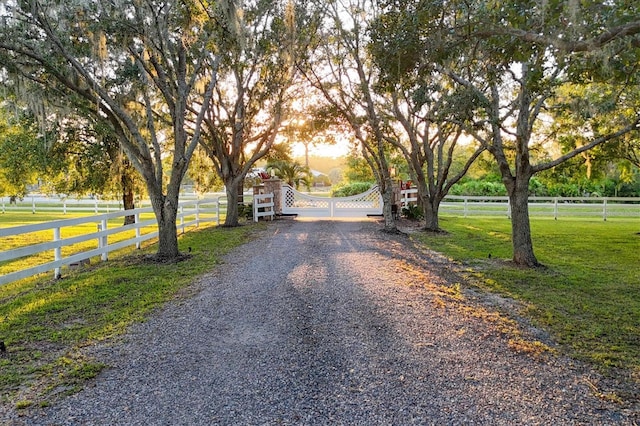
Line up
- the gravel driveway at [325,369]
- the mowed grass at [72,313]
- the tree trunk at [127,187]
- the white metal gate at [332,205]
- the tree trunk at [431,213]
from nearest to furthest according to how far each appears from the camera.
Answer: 1. the gravel driveway at [325,369]
2. the mowed grass at [72,313]
3. the tree trunk at [431,213]
4. the tree trunk at [127,187]
5. the white metal gate at [332,205]

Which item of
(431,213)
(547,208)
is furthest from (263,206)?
(547,208)

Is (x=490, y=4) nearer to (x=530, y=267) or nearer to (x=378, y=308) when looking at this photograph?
(x=378, y=308)

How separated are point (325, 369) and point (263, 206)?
14128mm

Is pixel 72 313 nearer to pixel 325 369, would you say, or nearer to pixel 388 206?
pixel 325 369

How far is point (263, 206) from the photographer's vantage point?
57.1ft

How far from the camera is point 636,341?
429cm

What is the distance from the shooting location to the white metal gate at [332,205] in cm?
1912

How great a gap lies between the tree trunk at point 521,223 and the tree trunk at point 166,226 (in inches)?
264

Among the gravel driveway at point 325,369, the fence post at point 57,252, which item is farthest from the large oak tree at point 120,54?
the gravel driveway at point 325,369

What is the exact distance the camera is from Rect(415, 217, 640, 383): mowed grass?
4.23 meters

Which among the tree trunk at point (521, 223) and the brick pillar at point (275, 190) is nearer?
the tree trunk at point (521, 223)

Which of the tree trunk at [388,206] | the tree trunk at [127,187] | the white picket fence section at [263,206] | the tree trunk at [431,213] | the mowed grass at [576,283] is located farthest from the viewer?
the white picket fence section at [263,206]

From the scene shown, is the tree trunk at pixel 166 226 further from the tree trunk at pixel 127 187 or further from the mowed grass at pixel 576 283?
the tree trunk at pixel 127 187

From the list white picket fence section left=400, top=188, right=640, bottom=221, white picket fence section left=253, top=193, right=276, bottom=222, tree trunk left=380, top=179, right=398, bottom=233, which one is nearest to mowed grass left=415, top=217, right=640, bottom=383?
tree trunk left=380, top=179, right=398, bottom=233
